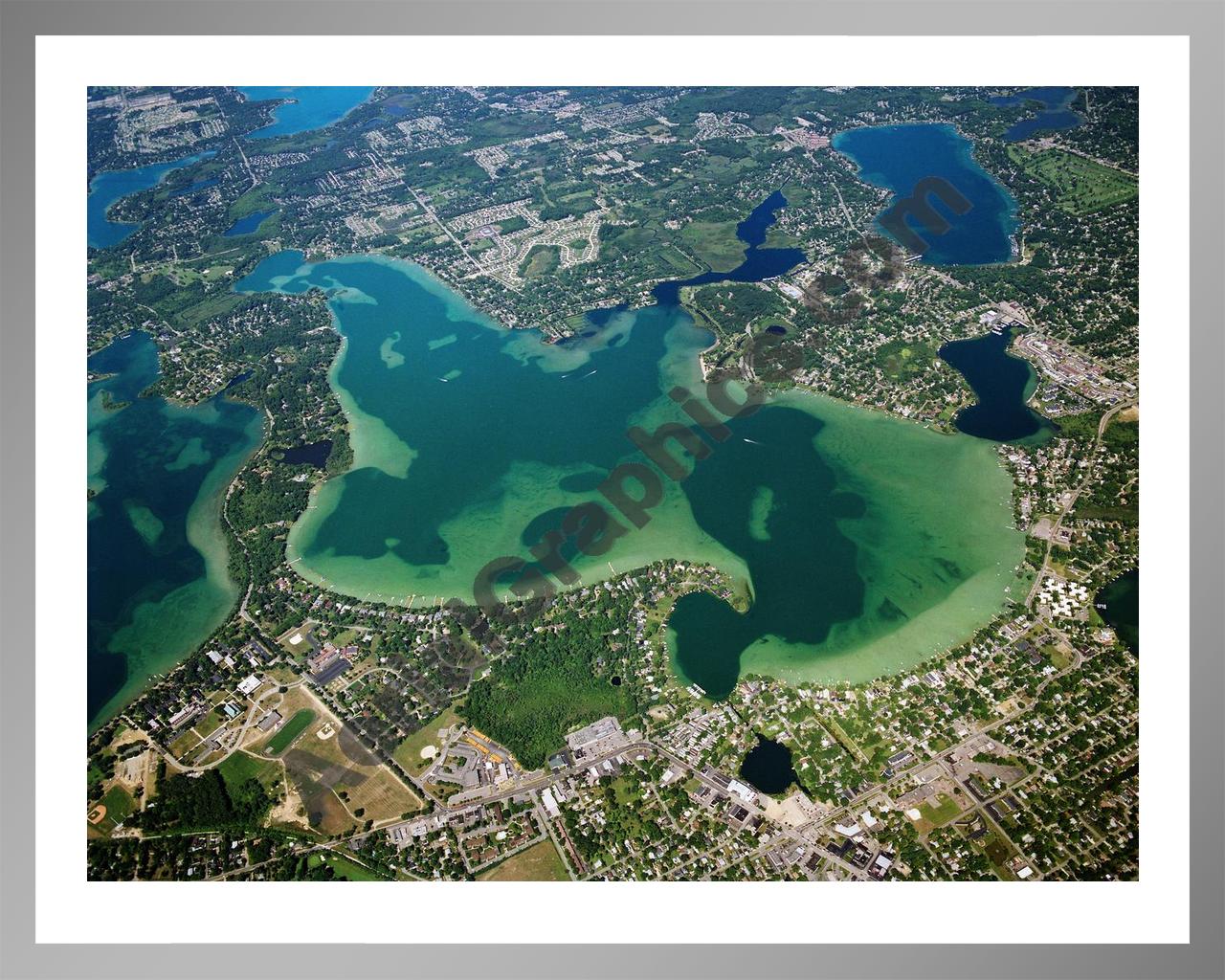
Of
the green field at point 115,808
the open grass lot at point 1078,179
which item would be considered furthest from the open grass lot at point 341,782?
the open grass lot at point 1078,179

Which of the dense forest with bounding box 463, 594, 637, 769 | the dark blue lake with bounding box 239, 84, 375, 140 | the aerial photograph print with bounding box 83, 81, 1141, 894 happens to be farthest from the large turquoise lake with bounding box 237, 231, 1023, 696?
the dark blue lake with bounding box 239, 84, 375, 140

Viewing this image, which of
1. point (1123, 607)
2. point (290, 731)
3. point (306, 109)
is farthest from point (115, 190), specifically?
point (1123, 607)

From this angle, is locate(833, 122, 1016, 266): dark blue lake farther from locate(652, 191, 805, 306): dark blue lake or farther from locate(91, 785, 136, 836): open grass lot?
locate(91, 785, 136, 836): open grass lot

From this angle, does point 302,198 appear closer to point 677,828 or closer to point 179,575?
point 179,575

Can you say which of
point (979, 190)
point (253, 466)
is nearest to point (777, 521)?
point (253, 466)

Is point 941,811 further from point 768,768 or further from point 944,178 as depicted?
point 944,178

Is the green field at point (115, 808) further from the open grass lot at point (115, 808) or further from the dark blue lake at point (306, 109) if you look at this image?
the dark blue lake at point (306, 109)
